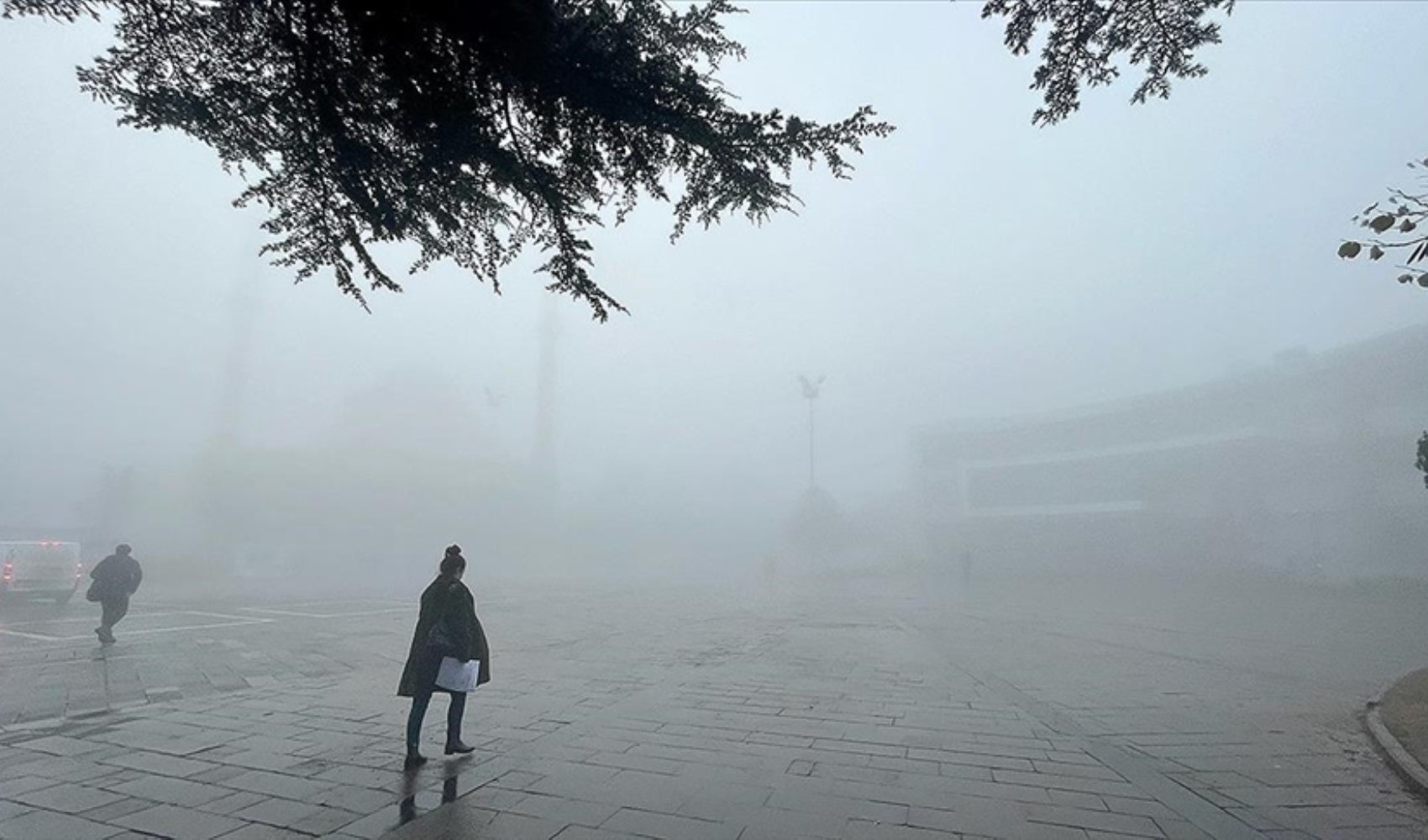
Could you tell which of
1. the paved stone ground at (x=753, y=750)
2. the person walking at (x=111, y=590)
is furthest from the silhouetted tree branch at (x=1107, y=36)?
the person walking at (x=111, y=590)

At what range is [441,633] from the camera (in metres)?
5.50

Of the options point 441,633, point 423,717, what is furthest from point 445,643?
point 423,717

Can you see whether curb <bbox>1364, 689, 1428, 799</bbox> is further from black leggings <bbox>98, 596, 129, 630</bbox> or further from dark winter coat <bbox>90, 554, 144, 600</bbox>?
black leggings <bbox>98, 596, 129, 630</bbox>

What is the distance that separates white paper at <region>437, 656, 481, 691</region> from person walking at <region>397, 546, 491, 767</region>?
0.01 metres

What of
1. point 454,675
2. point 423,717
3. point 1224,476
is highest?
point 1224,476

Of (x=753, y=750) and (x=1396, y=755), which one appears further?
(x=753, y=750)

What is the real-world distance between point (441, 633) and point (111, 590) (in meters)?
8.89

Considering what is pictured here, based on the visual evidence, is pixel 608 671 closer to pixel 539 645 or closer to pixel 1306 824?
pixel 539 645

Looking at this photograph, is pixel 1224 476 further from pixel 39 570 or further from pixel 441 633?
pixel 39 570

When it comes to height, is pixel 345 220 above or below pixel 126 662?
above

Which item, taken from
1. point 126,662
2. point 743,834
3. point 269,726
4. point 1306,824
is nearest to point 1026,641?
point 1306,824

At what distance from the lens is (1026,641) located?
13297mm

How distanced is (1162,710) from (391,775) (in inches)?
286

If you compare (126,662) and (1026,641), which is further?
(1026,641)
